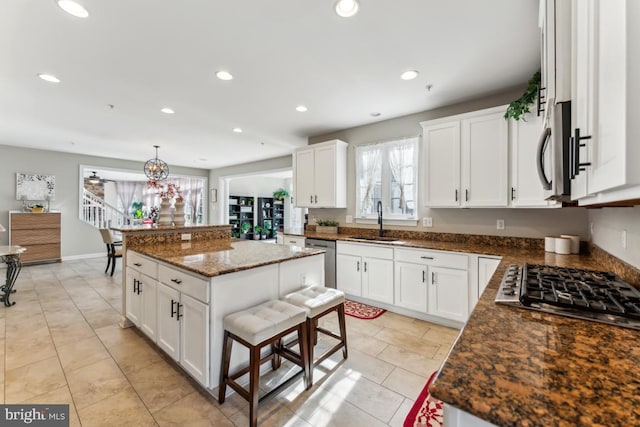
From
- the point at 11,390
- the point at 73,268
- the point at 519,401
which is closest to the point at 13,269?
the point at 73,268

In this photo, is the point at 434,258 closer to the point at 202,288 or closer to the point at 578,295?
the point at 578,295

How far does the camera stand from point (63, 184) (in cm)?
648

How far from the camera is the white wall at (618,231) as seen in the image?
1.32m

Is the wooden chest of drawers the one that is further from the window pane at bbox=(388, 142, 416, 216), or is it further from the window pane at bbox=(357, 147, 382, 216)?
the window pane at bbox=(388, 142, 416, 216)

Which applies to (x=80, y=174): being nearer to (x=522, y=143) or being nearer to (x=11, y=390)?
(x=11, y=390)

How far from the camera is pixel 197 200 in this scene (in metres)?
10.8

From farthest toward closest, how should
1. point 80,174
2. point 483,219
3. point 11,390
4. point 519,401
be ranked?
1. point 80,174
2. point 483,219
3. point 11,390
4. point 519,401

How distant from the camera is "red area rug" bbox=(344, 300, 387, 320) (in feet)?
10.7

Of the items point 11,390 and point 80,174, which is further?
point 80,174

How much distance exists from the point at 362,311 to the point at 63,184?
7.58 m

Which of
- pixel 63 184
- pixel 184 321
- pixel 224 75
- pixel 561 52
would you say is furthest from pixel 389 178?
pixel 63 184

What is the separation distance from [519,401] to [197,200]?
37.8 feet

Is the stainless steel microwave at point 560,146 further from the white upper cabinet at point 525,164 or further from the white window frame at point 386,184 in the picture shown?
the white window frame at point 386,184

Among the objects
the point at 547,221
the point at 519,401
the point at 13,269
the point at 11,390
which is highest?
the point at 547,221
